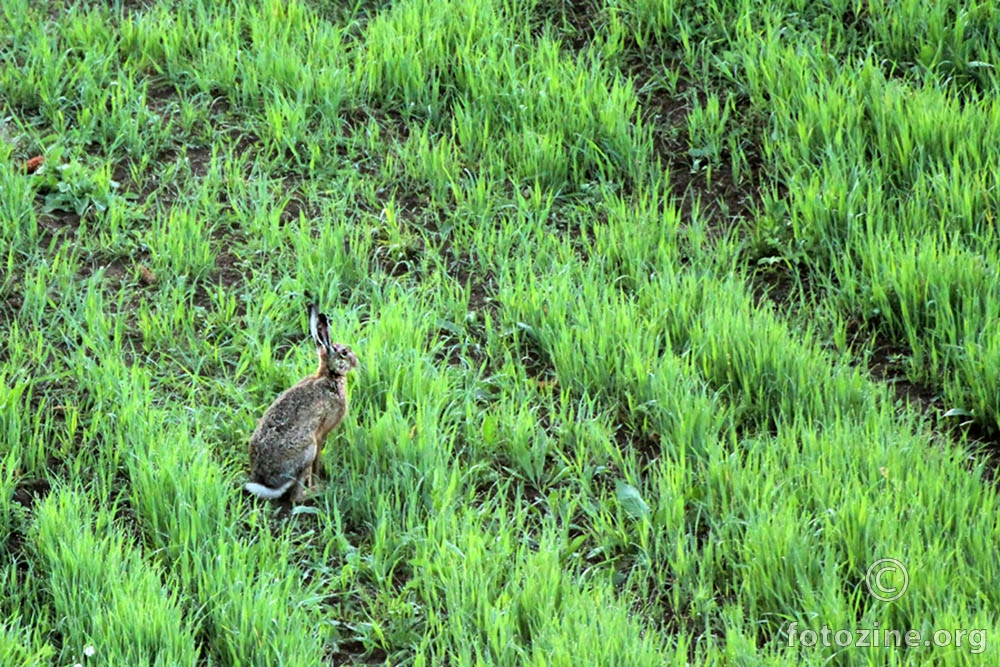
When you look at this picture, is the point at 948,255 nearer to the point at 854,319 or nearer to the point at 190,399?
the point at 854,319

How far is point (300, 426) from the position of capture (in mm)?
5164

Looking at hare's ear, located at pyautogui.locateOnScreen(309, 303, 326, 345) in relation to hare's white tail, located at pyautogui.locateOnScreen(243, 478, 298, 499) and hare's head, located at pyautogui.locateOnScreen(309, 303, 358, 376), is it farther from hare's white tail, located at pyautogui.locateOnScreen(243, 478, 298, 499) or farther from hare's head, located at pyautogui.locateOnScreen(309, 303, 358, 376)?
hare's white tail, located at pyautogui.locateOnScreen(243, 478, 298, 499)

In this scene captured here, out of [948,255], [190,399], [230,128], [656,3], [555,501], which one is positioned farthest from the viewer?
[656,3]

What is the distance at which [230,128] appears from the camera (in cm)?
715

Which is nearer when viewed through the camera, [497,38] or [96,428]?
[96,428]

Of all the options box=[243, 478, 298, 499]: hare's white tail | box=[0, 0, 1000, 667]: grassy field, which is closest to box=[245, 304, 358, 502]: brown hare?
box=[243, 478, 298, 499]: hare's white tail

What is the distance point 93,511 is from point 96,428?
44cm

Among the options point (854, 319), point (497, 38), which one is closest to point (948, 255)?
point (854, 319)

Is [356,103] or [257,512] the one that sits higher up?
[356,103]

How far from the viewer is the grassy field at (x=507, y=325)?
15.6 feet

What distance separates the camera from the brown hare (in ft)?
16.9

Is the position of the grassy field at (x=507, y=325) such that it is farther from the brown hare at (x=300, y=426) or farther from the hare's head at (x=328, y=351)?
the hare's head at (x=328, y=351)

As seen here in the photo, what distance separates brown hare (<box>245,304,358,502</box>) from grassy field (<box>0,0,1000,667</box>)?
11 centimetres

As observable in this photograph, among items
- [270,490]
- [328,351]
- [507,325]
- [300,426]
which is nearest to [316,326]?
[328,351]
